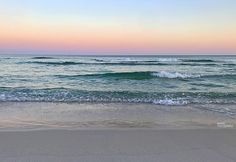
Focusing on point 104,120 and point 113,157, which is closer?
point 113,157

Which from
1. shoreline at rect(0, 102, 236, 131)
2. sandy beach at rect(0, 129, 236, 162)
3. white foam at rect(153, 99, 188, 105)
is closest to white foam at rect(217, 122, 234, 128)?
shoreline at rect(0, 102, 236, 131)

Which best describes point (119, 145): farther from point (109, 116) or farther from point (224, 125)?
point (109, 116)

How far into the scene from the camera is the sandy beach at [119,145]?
14.8 feet

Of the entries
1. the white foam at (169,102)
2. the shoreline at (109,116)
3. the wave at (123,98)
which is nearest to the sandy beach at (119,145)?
the shoreline at (109,116)

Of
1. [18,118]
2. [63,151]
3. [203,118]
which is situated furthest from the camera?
[203,118]

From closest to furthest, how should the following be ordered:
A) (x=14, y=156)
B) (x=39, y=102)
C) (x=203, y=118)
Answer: (x=14, y=156), (x=203, y=118), (x=39, y=102)

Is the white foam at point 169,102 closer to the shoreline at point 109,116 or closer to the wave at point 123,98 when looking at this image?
the wave at point 123,98

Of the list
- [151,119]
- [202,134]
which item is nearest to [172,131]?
[202,134]

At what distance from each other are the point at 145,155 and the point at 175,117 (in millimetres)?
3865

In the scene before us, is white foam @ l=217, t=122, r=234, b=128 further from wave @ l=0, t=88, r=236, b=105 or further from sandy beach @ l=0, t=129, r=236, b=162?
wave @ l=0, t=88, r=236, b=105

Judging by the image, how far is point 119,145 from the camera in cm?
521

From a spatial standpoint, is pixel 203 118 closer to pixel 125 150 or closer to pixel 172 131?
pixel 172 131

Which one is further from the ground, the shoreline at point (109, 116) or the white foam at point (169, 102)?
the shoreline at point (109, 116)

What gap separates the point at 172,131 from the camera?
252 inches
